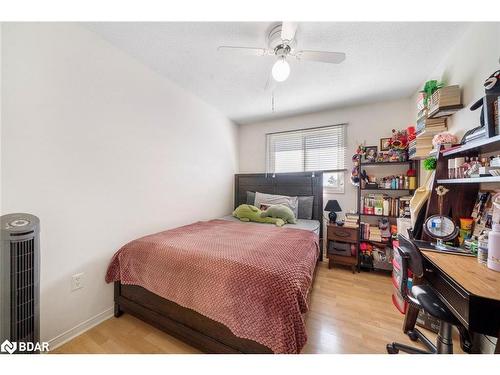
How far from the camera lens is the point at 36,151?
1.29 meters

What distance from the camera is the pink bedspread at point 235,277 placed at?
107cm

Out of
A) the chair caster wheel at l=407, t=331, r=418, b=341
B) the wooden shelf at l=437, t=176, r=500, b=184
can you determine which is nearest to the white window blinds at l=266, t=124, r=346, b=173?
the wooden shelf at l=437, t=176, r=500, b=184

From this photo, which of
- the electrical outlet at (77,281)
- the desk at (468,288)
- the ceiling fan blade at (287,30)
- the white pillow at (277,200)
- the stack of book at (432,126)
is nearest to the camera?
the desk at (468,288)

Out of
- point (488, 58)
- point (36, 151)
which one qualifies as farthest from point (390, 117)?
point (36, 151)

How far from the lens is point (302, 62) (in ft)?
6.36

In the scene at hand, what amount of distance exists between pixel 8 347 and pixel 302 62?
2.93 m

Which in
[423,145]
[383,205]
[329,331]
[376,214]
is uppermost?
[423,145]

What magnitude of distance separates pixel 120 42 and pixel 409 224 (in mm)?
3174

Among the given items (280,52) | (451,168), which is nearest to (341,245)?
(451,168)

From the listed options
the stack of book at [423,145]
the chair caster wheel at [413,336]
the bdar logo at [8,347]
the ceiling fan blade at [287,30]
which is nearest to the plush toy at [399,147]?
the stack of book at [423,145]

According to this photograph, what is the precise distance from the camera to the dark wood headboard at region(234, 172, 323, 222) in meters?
2.99

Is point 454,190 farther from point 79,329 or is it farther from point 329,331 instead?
point 79,329

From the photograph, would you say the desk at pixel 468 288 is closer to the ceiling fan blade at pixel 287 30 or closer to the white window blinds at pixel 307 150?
the ceiling fan blade at pixel 287 30

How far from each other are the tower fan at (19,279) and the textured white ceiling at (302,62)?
5.14ft
